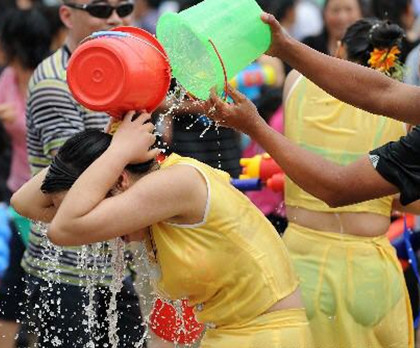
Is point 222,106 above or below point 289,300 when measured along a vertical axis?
above

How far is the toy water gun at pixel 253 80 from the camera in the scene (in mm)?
7863

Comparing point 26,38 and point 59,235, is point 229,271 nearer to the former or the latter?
point 59,235

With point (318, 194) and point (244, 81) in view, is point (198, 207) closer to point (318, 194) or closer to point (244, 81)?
point (318, 194)

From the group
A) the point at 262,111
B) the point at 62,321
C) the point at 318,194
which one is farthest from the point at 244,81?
the point at 318,194

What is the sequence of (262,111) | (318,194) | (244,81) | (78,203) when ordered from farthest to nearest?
(244,81) < (262,111) < (318,194) < (78,203)

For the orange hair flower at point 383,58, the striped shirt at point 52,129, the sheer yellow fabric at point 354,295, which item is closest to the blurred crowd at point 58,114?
the striped shirt at point 52,129

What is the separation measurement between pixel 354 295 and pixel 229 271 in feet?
4.13

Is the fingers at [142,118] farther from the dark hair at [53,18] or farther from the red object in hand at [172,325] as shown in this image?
the dark hair at [53,18]

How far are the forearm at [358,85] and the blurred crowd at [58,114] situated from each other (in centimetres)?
44

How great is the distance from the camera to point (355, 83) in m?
3.90

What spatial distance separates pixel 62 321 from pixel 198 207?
1.55m

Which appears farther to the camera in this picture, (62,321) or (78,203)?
(62,321)

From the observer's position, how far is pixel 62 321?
16.0 ft

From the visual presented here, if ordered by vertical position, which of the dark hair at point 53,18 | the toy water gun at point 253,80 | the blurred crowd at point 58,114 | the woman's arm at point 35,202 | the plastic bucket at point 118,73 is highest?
the plastic bucket at point 118,73
